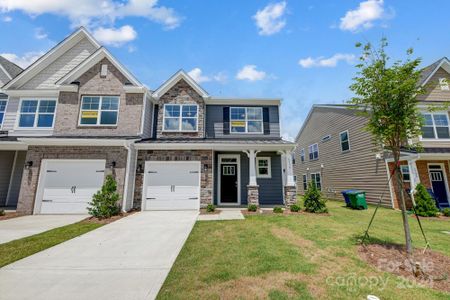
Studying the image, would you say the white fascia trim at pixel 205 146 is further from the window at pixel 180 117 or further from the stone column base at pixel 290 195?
the stone column base at pixel 290 195

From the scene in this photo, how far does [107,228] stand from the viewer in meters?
6.98

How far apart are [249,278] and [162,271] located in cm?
168

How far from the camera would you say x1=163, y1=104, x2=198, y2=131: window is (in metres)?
12.1

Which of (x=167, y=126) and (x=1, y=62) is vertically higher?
(x=1, y=62)

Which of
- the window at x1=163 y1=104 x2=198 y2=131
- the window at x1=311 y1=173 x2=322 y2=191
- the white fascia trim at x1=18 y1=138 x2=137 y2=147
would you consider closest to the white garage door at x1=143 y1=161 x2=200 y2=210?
the white fascia trim at x1=18 y1=138 x2=137 y2=147

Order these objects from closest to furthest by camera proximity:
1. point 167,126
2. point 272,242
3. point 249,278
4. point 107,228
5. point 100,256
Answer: point 249,278
point 100,256
point 272,242
point 107,228
point 167,126

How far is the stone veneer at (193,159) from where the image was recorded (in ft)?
34.2

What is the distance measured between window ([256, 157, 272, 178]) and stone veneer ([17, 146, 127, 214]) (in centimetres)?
763

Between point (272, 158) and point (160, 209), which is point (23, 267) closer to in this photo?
point (160, 209)

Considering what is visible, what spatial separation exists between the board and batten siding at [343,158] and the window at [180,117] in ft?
31.8

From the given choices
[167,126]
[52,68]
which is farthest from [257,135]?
[52,68]

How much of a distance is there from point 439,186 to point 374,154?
13.0ft

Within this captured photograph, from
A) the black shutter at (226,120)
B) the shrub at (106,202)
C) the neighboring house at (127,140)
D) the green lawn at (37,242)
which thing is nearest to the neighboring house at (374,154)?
the neighboring house at (127,140)

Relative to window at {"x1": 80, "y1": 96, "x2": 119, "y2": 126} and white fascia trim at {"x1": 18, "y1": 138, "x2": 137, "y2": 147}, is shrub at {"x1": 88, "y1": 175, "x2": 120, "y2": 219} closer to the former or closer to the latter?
white fascia trim at {"x1": 18, "y1": 138, "x2": 137, "y2": 147}
